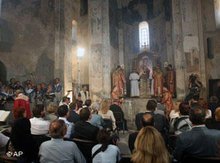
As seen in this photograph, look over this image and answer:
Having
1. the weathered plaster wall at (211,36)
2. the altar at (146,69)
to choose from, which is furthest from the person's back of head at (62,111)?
the altar at (146,69)

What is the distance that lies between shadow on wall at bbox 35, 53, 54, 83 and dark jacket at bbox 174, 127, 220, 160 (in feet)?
36.4

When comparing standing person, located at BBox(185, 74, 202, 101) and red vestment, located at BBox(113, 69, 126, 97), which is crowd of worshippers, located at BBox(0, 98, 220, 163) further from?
red vestment, located at BBox(113, 69, 126, 97)

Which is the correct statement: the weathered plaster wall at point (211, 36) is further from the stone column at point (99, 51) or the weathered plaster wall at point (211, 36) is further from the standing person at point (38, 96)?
the standing person at point (38, 96)

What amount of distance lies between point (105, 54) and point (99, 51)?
506 mm

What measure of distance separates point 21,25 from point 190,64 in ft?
37.4

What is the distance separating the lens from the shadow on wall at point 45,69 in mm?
11406

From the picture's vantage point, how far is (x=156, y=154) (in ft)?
4.69

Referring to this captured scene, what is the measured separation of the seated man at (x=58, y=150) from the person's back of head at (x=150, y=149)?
99cm

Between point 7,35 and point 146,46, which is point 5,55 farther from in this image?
point 146,46

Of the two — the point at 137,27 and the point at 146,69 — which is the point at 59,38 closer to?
the point at 146,69

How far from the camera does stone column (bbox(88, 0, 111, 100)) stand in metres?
11.1

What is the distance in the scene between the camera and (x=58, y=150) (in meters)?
2.04

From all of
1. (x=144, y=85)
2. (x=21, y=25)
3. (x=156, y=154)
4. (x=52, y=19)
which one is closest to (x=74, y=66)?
(x=52, y=19)

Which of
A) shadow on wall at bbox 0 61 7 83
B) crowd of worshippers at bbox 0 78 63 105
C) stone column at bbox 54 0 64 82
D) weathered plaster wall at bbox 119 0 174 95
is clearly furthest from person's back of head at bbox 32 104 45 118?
weathered plaster wall at bbox 119 0 174 95
